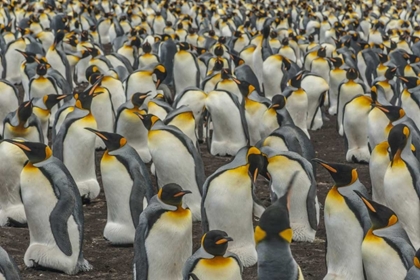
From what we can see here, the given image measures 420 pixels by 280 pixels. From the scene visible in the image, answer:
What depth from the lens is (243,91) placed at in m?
9.09

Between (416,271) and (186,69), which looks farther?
(186,69)

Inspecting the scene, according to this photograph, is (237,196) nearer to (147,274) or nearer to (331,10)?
(147,274)

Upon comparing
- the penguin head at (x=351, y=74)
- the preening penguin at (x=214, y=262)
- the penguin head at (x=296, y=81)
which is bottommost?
the penguin head at (x=351, y=74)

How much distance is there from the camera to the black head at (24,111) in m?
7.11

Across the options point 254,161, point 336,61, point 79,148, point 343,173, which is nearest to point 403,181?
point 343,173

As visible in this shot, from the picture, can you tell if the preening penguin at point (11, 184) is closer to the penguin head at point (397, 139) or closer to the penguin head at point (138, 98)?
the penguin head at point (138, 98)

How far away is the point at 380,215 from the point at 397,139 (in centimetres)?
137

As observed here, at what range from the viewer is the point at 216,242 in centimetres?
452

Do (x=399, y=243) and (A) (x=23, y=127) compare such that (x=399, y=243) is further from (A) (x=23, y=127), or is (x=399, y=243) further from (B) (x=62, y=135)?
(A) (x=23, y=127)

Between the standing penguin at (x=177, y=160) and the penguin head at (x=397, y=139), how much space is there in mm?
1603

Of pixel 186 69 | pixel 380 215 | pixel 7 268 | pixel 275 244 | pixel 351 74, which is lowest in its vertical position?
pixel 186 69

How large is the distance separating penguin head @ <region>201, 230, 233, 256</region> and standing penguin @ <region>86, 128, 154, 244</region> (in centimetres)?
166

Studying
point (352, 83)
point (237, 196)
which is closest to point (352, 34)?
point (352, 83)

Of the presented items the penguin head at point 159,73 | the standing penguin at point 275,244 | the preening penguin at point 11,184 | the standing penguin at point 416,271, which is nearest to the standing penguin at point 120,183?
the preening penguin at point 11,184
